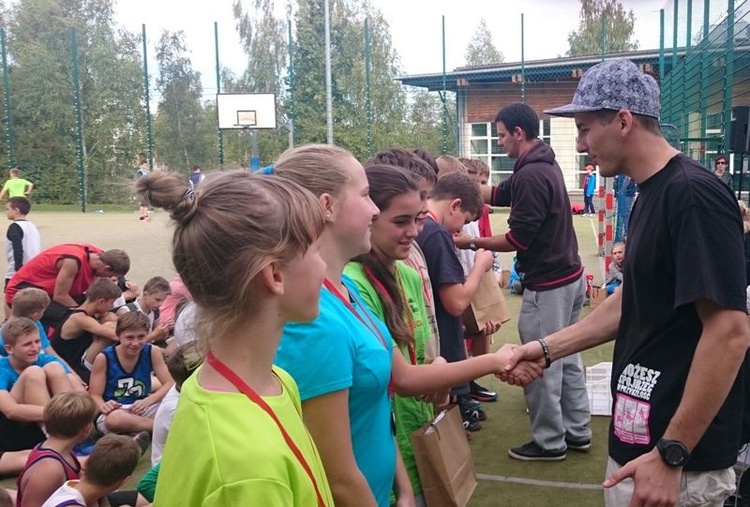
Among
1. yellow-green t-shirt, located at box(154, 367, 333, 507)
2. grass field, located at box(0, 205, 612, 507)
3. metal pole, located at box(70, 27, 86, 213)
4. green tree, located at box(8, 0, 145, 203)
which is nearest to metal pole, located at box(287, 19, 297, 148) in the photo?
green tree, located at box(8, 0, 145, 203)

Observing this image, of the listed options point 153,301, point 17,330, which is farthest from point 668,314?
point 153,301

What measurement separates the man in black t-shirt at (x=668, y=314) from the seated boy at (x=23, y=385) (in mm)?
4000

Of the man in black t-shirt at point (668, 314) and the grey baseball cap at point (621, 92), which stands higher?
the grey baseball cap at point (621, 92)

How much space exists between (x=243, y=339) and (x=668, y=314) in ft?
4.30

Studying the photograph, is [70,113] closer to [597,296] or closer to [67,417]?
[597,296]

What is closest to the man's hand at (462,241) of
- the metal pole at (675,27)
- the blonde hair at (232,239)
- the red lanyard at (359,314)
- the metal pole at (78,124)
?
the red lanyard at (359,314)

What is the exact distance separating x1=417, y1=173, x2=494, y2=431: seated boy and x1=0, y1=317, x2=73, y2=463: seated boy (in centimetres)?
278

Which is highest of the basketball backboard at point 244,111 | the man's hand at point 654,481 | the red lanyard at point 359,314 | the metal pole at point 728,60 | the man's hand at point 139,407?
the basketball backboard at point 244,111

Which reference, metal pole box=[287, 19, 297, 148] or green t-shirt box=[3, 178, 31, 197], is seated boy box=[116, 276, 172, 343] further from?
metal pole box=[287, 19, 297, 148]

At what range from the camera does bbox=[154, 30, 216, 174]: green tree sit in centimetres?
2783

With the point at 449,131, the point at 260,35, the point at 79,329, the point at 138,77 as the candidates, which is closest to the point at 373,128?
the point at 449,131

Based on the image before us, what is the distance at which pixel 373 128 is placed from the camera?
93.5 feet

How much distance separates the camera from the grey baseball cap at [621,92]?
2.37 metres

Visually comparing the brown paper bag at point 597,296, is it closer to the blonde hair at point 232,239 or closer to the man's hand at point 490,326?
the man's hand at point 490,326
